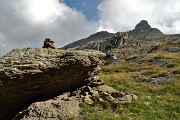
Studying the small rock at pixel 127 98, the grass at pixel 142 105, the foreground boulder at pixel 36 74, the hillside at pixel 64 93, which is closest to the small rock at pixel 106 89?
the hillside at pixel 64 93

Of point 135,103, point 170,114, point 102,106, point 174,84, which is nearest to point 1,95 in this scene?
point 102,106

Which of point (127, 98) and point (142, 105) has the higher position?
point (127, 98)

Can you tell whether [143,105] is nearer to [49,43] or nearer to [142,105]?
[142,105]

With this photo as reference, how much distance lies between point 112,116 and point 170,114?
531cm

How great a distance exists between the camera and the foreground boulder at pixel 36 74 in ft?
94.0

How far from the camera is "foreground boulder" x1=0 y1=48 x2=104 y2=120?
94.0ft

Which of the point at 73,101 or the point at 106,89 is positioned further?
the point at 106,89

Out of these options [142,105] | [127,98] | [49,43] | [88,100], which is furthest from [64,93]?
[142,105]

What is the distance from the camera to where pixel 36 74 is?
28.9m

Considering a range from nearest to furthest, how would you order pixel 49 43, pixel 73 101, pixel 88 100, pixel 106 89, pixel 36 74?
pixel 36 74, pixel 73 101, pixel 88 100, pixel 106 89, pixel 49 43

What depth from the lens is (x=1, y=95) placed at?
29.6m

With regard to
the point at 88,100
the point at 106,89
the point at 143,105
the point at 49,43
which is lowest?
the point at 143,105

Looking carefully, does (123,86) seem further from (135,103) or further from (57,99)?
(57,99)

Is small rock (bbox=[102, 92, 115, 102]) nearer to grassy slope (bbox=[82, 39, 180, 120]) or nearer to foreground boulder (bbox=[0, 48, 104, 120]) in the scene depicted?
grassy slope (bbox=[82, 39, 180, 120])
